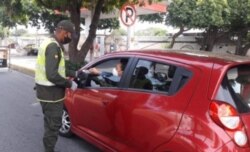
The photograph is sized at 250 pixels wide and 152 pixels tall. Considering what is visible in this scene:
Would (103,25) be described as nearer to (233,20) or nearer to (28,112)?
(233,20)

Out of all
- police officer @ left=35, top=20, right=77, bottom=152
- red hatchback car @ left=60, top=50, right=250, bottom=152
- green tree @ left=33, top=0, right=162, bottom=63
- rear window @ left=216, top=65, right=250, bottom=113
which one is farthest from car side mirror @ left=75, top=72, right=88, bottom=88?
green tree @ left=33, top=0, right=162, bottom=63

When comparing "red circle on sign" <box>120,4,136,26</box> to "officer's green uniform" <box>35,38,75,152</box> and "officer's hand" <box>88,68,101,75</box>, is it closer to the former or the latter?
"officer's hand" <box>88,68,101,75</box>

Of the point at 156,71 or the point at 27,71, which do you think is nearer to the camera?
the point at 156,71

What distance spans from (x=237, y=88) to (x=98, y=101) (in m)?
2.01

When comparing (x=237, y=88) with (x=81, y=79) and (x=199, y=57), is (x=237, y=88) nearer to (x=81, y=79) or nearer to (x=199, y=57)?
(x=199, y=57)

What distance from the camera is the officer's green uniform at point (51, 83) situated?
4961mm

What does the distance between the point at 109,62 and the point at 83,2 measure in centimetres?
693

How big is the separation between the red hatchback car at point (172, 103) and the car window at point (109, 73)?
2 centimetres

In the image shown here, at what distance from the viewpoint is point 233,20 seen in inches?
995

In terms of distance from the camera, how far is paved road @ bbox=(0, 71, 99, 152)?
243 inches

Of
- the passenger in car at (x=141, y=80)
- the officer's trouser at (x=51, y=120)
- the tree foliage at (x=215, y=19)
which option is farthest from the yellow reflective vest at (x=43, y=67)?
the tree foliage at (x=215, y=19)

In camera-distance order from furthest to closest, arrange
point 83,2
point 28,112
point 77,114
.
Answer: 1. point 83,2
2. point 28,112
3. point 77,114

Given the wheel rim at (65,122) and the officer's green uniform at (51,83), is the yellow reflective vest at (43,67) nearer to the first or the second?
the officer's green uniform at (51,83)

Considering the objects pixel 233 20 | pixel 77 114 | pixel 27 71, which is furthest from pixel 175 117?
pixel 233 20
